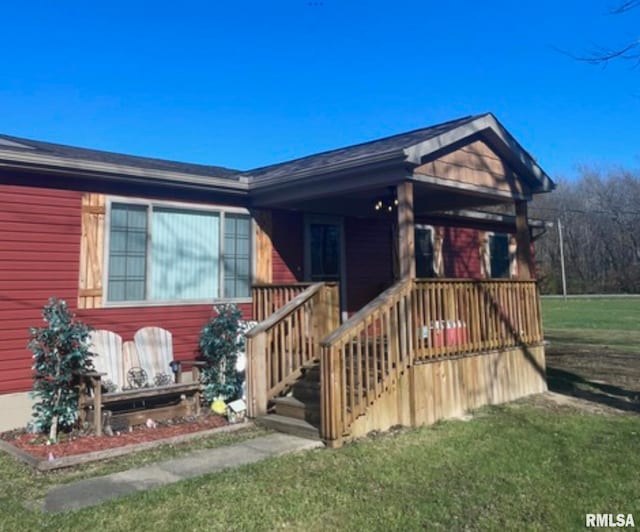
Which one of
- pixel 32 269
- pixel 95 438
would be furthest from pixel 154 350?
pixel 32 269

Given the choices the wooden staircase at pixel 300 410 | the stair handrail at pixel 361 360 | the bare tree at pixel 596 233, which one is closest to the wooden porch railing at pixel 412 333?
the stair handrail at pixel 361 360

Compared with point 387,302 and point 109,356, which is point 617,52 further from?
point 109,356

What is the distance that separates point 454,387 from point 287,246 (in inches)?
148

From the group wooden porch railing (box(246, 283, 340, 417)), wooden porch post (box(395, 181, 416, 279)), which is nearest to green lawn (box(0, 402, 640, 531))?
wooden porch railing (box(246, 283, 340, 417))

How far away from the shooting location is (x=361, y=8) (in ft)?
40.5

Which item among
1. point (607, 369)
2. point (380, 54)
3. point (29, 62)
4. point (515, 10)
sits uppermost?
point (380, 54)

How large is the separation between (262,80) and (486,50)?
25.3ft

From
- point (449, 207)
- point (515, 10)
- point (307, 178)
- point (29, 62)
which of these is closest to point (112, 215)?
point (307, 178)

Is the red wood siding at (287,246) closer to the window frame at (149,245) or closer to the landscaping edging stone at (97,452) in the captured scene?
the window frame at (149,245)

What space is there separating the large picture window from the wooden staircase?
86.3 inches

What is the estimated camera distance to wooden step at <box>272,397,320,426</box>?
5.53 m

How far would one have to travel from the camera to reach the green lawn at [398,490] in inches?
128

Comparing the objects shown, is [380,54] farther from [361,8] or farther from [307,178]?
[307,178]

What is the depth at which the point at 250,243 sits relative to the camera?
324 inches
